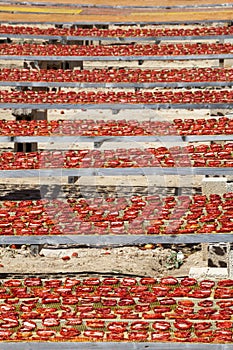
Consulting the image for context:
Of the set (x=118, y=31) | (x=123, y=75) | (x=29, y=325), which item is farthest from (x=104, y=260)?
(x=118, y=31)

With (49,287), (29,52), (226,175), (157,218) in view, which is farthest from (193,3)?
(49,287)

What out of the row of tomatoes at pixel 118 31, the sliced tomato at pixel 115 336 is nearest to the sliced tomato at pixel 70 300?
the sliced tomato at pixel 115 336

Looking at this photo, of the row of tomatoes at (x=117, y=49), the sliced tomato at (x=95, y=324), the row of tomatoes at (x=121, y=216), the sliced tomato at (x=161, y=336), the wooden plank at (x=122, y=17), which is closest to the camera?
the sliced tomato at (x=161, y=336)

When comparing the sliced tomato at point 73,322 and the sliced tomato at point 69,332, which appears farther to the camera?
the sliced tomato at point 73,322

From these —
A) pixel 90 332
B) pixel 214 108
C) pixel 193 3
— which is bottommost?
pixel 90 332

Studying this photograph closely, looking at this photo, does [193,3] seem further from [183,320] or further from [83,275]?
[183,320]

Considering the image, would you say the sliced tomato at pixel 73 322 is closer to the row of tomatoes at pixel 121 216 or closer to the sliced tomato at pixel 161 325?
the sliced tomato at pixel 161 325

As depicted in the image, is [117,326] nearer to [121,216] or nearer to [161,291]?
[161,291]

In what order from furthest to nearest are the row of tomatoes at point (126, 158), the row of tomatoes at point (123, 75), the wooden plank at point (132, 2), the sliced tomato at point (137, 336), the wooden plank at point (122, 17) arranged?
the wooden plank at point (132, 2) < the wooden plank at point (122, 17) < the row of tomatoes at point (123, 75) < the row of tomatoes at point (126, 158) < the sliced tomato at point (137, 336)
